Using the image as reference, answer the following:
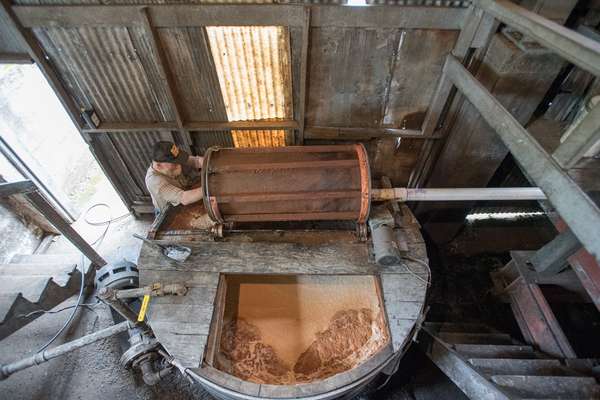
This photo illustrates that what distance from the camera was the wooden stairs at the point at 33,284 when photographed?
4098mm

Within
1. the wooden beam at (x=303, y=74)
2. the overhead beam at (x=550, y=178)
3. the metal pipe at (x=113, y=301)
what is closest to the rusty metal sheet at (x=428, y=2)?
the wooden beam at (x=303, y=74)

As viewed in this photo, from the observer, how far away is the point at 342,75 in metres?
4.28

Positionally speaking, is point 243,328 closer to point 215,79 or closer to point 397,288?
point 397,288

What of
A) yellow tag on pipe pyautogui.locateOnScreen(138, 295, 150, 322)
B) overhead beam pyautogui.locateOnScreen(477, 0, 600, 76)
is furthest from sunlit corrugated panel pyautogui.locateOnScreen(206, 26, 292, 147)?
yellow tag on pipe pyautogui.locateOnScreen(138, 295, 150, 322)

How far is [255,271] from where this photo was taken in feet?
12.3

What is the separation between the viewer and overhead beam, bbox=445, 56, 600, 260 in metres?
1.95

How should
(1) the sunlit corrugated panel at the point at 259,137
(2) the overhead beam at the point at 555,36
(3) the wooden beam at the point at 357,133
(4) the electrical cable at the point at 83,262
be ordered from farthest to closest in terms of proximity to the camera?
1. (1) the sunlit corrugated panel at the point at 259,137
2. (4) the electrical cable at the point at 83,262
3. (3) the wooden beam at the point at 357,133
4. (2) the overhead beam at the point at 555,36

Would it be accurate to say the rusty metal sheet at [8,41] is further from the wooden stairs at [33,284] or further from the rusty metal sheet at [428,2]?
the rusty metal sheet at [428,2]

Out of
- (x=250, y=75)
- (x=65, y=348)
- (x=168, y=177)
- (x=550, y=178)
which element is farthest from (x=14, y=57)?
(x=550, y=178)

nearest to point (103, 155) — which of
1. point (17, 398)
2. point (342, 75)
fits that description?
point (17, 398)

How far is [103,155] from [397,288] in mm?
5459

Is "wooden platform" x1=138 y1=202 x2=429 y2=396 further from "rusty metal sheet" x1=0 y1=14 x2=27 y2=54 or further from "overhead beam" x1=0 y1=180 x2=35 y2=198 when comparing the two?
"rusty metal sheet" x1=0 y1=14 x2=27 y2=54

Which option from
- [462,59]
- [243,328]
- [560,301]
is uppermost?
[462,59]

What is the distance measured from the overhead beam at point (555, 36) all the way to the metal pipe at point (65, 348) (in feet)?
17.3
